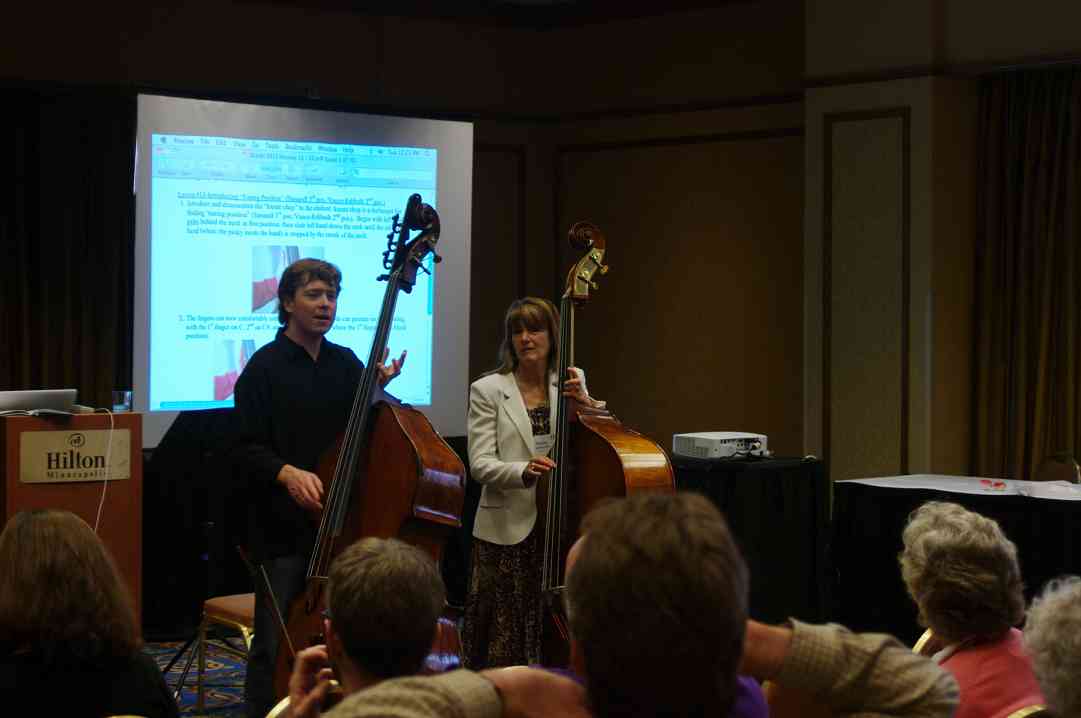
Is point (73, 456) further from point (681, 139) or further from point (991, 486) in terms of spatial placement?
point (681, 139)

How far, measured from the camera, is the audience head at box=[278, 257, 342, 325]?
342 cm

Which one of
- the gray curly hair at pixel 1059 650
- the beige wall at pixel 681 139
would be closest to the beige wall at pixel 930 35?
the beige wall at pixel 681 139

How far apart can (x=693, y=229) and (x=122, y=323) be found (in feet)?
9.32

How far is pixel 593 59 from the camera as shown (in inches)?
271

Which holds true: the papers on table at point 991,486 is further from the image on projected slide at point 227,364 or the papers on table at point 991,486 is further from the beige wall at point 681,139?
the image on projected slide at point 227,364

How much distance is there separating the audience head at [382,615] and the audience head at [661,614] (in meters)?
0.76

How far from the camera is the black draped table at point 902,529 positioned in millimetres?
3611

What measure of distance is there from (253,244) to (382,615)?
12.4 ft

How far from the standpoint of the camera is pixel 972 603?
209cm

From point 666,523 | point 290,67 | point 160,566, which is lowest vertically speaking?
point 160,566

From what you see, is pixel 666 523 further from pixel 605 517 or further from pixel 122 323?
pixel 122 323

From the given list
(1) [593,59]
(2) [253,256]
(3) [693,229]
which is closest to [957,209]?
(3) [693,229]

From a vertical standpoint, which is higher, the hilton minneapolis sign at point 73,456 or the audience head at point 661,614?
the audience head at point 661,614

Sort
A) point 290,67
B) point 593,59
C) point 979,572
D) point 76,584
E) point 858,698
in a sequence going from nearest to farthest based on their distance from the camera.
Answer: point 858,698 → point 76,584 → point 979,572 → point 290,67 → point 593,59
